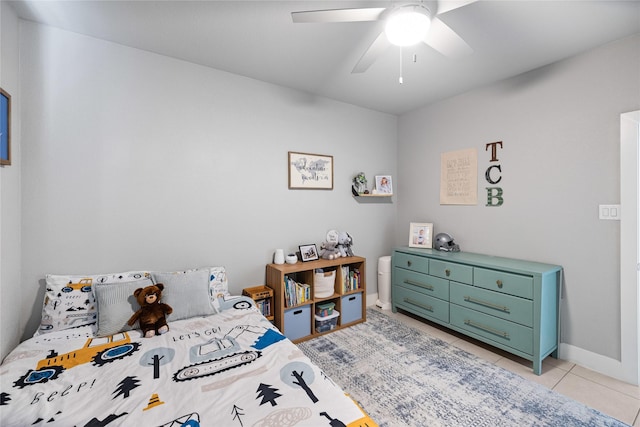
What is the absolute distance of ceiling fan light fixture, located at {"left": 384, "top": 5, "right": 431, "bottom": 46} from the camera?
1.43 metres

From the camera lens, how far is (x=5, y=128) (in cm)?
164

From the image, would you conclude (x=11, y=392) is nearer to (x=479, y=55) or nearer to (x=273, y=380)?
(x=273, y=380)

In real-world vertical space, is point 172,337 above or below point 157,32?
below

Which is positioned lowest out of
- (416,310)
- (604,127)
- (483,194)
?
(416,310)

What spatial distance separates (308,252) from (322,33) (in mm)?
2056

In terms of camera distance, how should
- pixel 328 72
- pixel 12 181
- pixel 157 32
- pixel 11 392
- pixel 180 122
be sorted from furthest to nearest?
pixel 328 72, pixel 180 122, pixel 157 32, pixel 12 181, pixel 11 392

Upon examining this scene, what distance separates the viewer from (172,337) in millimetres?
1737

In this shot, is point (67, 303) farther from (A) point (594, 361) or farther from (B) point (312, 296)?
(A) point (594, 361)

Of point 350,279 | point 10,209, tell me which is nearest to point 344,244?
point 350,279

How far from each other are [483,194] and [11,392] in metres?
3.75

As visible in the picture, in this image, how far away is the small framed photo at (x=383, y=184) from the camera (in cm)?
362

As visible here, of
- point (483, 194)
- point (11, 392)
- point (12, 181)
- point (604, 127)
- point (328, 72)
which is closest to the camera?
point (11, 392)

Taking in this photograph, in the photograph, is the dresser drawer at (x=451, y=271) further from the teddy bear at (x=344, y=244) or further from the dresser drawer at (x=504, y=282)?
the teddy bear at (x=344, y=244)

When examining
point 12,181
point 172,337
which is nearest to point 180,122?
point 12,181
